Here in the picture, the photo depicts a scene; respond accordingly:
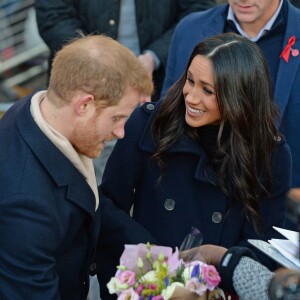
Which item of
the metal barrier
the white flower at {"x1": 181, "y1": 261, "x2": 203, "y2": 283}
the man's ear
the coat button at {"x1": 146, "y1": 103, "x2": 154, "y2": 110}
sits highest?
the man's ear

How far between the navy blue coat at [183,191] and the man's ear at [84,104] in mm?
754

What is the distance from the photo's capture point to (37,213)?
261 cm

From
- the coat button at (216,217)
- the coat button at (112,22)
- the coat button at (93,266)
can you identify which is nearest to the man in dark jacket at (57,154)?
the coat button at (93,266)

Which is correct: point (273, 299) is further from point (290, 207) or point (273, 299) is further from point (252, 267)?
point (252, 267)

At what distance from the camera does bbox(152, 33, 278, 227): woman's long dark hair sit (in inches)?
129

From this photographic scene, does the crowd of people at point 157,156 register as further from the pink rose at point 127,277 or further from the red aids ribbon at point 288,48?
the pink rose at point 127,277

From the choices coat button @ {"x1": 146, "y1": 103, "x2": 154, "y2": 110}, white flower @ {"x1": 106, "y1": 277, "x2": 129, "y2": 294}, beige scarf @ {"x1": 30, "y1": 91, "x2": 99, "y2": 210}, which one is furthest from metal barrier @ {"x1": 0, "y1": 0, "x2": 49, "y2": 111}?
white flower @ {"x1": 106, "y1": 277, "x2": 129, "y2": 294}

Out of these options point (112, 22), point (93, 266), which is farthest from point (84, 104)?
point (112, 22)

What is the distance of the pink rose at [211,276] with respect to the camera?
268cm

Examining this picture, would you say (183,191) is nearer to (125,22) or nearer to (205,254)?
(205,254)

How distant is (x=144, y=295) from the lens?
2668 millimetres

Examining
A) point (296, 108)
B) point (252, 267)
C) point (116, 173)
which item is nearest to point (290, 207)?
point (252, 267)

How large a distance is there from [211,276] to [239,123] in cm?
84

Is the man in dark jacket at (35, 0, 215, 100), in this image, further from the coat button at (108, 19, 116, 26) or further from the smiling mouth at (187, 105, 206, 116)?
the smiling mouth at (187, 105, 206, 116)
